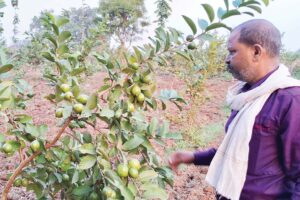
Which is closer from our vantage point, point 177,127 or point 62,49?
point 62,49

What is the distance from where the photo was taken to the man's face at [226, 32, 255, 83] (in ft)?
5.17

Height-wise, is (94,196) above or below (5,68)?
below

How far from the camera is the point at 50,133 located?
4.75 metres

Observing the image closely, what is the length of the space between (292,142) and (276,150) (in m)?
0.09

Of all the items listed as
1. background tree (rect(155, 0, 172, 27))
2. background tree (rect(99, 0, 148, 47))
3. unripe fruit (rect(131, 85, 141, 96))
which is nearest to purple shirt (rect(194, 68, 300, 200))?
unripe fruit (rect(131, 85, 141, 96))

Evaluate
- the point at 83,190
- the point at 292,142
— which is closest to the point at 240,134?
the point at 292,142

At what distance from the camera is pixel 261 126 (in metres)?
1.51

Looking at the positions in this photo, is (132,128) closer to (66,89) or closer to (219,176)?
(66,89)

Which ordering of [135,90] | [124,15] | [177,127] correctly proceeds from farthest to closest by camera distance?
[124,15]
[177,127]
[135,90]

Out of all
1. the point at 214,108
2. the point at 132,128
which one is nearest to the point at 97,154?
the point at 132,128

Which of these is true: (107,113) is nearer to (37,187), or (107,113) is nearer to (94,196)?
(94,196)

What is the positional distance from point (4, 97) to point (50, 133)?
3.56m

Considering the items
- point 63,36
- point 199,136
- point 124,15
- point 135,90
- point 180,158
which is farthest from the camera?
point 124,15

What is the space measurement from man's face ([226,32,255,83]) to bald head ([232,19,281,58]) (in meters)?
0.02
